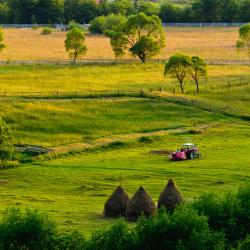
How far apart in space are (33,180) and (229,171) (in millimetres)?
13648

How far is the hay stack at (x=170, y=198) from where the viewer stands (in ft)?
178

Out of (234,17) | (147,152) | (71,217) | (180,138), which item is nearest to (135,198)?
(71,217)

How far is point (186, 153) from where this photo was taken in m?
71.4

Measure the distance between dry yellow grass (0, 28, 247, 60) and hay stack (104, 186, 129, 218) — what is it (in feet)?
251

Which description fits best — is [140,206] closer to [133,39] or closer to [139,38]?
[139,38]

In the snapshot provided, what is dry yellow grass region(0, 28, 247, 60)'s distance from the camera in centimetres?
13825

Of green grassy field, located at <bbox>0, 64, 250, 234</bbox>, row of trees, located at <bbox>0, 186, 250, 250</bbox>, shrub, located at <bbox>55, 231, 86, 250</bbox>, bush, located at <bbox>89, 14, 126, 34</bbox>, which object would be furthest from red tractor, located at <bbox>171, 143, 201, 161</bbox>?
bush, located at <bbox>89, 14, 126, 34</bbox>

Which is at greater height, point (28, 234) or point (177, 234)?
point (177, 234)

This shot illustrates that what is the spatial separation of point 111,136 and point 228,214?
32797 mm

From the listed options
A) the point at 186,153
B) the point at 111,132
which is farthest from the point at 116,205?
the point at 111,132

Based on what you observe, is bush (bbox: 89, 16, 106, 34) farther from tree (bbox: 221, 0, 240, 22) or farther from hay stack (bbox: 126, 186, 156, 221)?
hay stack (bbox: 126, 186, 156, 221)

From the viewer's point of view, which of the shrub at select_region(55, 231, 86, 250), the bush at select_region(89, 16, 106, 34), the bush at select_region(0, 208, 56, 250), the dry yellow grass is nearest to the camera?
the shrub at select_region(55, 231, 86, 250)

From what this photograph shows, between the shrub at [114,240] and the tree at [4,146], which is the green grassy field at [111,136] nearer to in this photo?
the tree at [4,146]

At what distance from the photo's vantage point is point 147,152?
2926 inches
